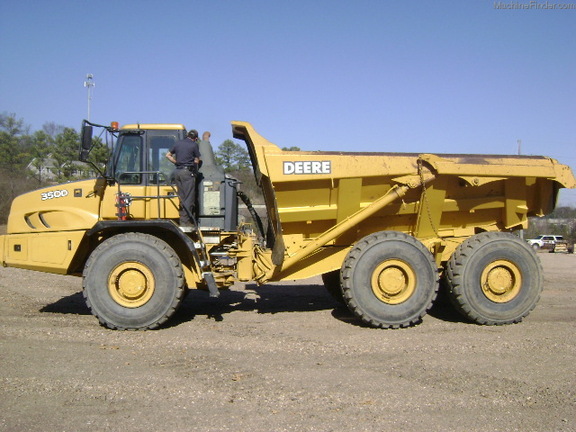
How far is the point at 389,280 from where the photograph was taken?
23.2ft

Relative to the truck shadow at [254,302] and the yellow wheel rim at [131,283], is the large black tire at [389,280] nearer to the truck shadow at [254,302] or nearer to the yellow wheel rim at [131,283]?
the truck shadow at [254,302]

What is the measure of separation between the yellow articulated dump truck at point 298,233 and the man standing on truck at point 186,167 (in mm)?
221

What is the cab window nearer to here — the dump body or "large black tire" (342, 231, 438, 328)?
the dump body

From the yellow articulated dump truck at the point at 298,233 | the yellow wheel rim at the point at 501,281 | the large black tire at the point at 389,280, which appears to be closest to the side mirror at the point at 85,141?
the yellow articulated dump truck at the point at 298,233

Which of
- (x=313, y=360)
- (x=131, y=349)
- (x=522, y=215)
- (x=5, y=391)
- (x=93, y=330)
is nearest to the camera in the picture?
(x=5, y=391)

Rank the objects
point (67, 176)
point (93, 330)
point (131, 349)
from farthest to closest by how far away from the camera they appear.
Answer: point (67, 176) → point (93, 330) → point (131, 349)

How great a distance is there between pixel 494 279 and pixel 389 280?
154 cm

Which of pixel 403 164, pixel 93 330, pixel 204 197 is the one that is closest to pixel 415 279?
pixel 403 164

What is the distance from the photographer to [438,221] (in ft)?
25.2

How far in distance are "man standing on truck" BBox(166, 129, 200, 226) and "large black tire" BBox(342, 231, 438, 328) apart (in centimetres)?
237

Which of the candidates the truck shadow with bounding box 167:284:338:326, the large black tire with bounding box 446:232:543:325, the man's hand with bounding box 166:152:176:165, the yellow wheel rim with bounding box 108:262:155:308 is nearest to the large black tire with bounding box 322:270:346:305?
the truck shadow with bounding box 167:284:338:326

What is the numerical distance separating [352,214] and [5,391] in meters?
4.74

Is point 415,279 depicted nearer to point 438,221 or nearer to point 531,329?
point 438,221

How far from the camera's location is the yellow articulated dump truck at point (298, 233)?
699 centimetres
